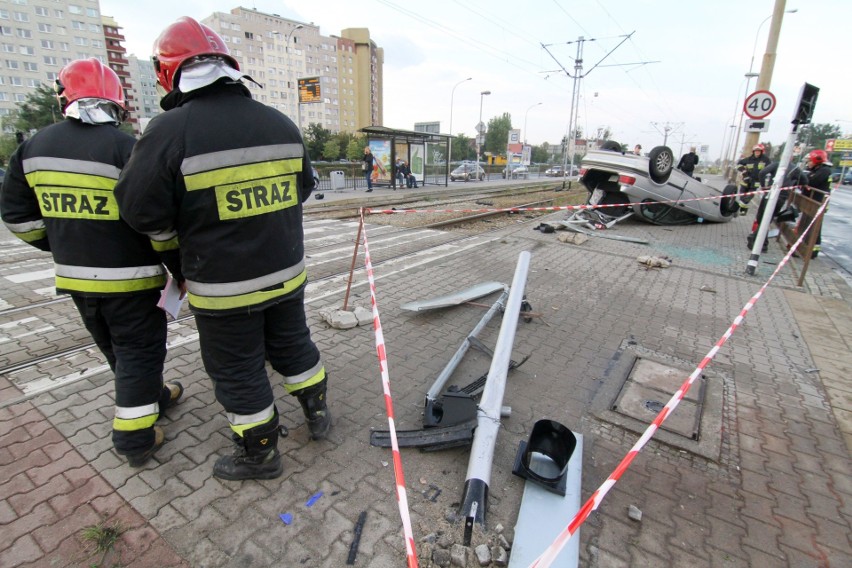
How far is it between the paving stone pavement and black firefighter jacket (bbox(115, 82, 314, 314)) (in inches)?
44.5

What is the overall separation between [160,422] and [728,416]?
13.6 ft

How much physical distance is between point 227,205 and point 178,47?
2.53 feet

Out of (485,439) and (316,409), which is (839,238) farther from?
(316,409)

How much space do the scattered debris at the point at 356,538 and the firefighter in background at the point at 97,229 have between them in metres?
1.35

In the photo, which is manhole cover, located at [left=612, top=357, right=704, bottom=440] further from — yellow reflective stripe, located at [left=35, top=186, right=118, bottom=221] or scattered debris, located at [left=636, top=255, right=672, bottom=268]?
scattered debris, located at [left=636, top=255, right=672, bottom=268]

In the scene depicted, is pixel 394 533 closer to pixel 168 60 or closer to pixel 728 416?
pixel 168 60

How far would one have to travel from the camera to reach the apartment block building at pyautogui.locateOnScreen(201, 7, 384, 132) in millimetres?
84125

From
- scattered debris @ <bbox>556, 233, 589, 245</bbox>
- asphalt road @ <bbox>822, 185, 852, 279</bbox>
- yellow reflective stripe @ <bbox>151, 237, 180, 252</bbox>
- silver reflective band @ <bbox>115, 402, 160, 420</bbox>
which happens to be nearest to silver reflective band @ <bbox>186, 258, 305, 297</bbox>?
yellow reflective stripe @ <bbox>151, 237, 180, 252</bbox>

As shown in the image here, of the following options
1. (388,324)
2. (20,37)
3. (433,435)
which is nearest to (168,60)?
(433,435)

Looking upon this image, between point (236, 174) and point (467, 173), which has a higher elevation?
point (236, 174)

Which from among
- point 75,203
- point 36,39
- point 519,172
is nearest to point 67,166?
point 75,203

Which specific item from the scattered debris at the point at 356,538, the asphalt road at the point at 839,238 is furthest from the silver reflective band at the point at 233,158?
the asphalt road at the point at 839,238

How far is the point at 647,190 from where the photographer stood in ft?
35.0

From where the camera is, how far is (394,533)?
→ 2.15 metres
